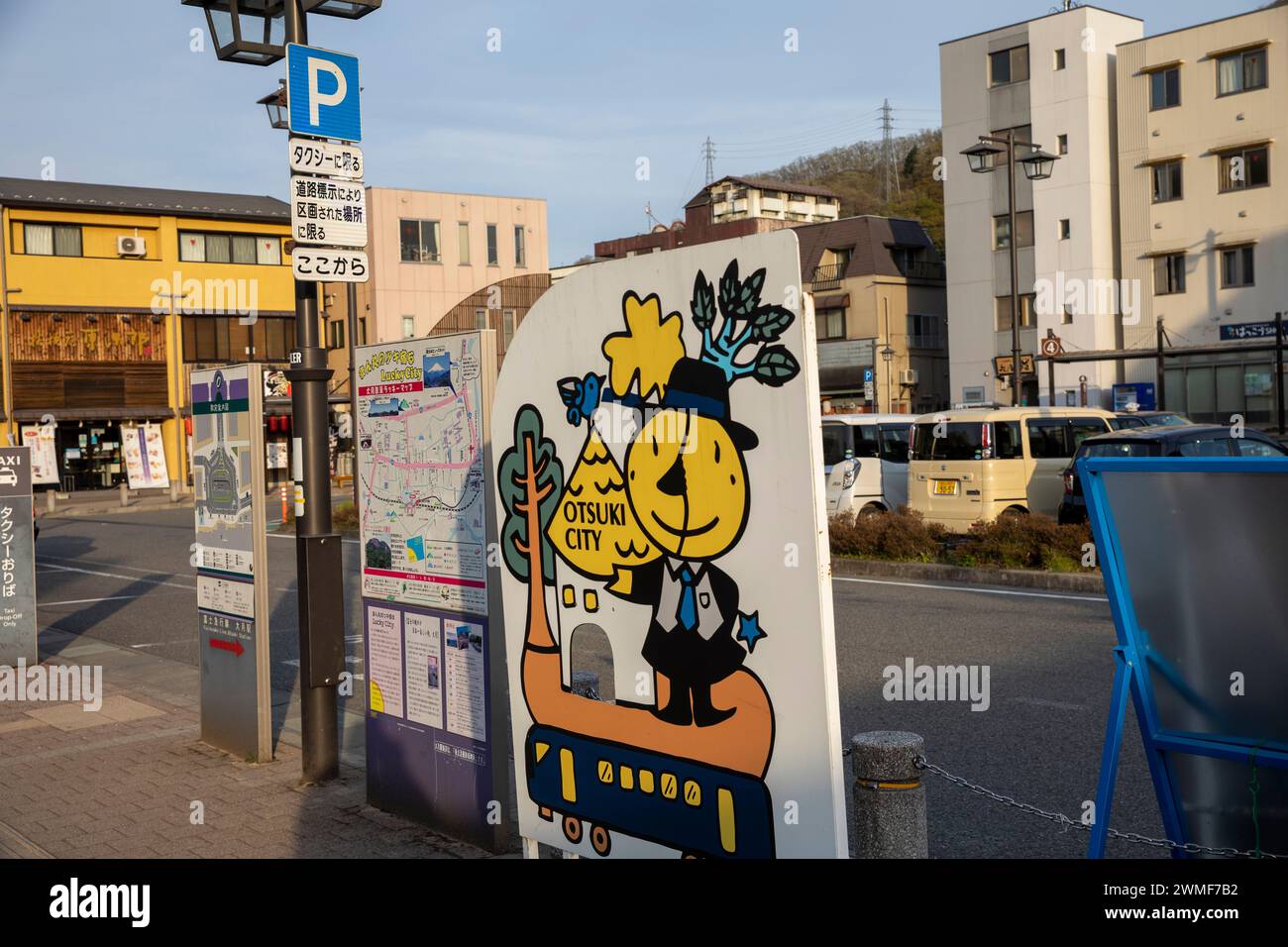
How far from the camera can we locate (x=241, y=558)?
7688 mm

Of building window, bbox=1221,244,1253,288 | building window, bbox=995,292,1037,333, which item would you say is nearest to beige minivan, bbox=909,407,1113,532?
building window, bbox=1221,244,1253,288

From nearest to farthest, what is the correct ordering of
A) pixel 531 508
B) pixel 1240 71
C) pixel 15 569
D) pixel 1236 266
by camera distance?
pixel 531 508, pixel 15 569, pixel 1240 71, pixel 1236 266

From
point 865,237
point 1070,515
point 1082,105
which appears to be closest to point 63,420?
point 865,237

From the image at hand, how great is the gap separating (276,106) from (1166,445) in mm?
10381

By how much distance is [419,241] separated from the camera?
52062mm

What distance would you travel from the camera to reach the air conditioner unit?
48.8 m

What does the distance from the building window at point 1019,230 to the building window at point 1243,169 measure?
294 inches

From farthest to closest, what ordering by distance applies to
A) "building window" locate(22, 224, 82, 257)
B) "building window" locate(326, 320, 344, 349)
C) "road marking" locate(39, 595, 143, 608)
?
"building window" locate(326, 320, 344, 349)
"building window" locate(22, 224, 82, 257)
"road marking" locate(39, 595, 143, 608)

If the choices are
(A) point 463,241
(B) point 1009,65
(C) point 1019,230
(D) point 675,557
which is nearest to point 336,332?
(A) point 463,241

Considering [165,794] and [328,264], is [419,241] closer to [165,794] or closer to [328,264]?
[328,264]

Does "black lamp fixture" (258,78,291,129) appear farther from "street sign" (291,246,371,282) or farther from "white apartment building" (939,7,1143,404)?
"white apartment building" (939,7,1143,404)

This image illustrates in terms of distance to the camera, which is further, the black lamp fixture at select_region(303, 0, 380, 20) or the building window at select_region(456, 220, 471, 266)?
the building window at select_region(456, 220, 471, 266)

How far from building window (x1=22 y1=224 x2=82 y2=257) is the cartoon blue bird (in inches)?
1954

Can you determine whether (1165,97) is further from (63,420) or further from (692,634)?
(692,634)
